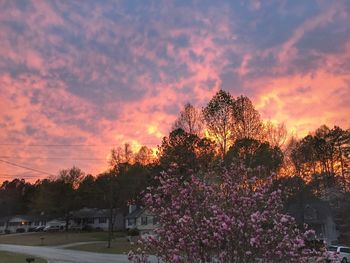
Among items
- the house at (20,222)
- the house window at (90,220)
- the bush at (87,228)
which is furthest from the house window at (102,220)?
the house at (20,222)

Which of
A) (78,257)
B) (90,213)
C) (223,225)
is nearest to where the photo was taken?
(223,225)

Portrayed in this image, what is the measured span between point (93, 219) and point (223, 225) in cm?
10889

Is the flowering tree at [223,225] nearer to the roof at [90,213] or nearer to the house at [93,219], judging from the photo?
the house at [93,219]

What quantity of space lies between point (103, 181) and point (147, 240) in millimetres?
81525

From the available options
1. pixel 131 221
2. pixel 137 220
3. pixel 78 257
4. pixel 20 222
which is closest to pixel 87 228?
pixel 131 221

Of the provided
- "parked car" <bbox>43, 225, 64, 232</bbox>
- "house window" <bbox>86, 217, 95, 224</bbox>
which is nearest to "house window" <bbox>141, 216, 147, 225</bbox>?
"parked car" <bbox>43, 225, 64, 232</bbox>

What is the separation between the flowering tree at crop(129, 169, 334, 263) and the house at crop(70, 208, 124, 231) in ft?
326

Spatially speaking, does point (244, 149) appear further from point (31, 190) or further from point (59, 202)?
point (31, 190)

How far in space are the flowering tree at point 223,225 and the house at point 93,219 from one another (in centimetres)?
9946

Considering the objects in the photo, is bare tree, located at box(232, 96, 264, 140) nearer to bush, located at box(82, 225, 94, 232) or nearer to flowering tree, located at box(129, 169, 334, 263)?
flowering tree, located at box(129, 169, 334, 263)

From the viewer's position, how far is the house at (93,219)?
106844 millimetres

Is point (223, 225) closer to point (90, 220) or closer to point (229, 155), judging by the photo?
point (229, 155)

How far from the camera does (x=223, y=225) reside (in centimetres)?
609

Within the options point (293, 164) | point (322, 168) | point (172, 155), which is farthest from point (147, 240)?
point (322, 168)
